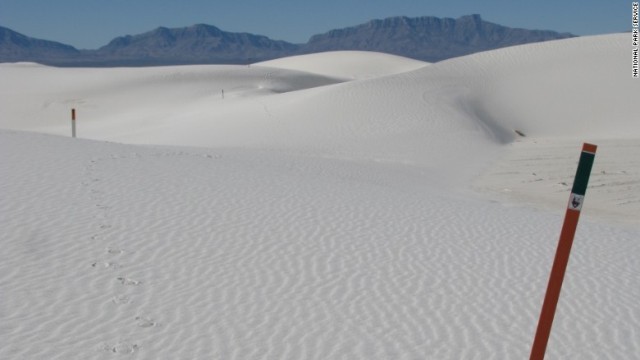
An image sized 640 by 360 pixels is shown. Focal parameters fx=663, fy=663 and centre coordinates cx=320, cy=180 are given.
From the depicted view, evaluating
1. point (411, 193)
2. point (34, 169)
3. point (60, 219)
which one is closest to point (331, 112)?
point (411, 193)

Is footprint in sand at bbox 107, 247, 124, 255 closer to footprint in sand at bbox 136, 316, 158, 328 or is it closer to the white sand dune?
the white sand dune

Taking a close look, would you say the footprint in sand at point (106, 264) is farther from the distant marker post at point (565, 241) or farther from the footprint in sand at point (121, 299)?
the distant marker post at point (565, 241)

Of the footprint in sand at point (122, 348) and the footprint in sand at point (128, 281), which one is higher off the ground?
the footprint in sand at point (122, 348)

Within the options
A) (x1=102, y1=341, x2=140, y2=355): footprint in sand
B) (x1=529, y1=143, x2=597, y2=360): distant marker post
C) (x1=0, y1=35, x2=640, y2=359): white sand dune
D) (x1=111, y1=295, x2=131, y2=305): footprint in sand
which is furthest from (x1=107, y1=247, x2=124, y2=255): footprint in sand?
(x1=529, y1=143, x2=597, y2=360): distant marker post

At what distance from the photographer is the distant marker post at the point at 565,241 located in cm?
353

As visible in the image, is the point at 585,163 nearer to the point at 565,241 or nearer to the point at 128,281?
the point at 565,241

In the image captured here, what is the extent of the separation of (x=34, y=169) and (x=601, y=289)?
27.9 ft

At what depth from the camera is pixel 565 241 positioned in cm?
371

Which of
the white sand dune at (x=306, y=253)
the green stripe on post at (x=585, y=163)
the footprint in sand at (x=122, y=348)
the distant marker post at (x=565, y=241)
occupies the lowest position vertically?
the white sand dune at (x=306, y=253)

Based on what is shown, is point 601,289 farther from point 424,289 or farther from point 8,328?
point 8,328

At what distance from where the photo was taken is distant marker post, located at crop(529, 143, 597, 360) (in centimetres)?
353

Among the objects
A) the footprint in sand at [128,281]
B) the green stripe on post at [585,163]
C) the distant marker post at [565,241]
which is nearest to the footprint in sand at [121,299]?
the footprint in sand at [128,281]

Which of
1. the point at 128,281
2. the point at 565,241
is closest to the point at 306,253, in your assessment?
the point at 128,281

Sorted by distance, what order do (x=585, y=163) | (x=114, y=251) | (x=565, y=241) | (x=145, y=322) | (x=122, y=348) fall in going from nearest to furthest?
(x=585, y=163), (x=565, y=241), (x=122, y=348), (x=145, y=322), (x=114, y=251)
